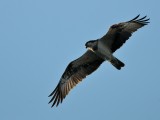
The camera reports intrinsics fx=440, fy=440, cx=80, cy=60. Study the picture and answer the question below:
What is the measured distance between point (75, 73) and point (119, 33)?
2220 mm

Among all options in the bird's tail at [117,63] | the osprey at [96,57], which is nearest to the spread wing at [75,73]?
the osprey at [96,57]

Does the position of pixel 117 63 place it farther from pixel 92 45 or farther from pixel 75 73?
pixel 75 73

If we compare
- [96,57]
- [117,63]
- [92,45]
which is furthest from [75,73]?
[117,63]

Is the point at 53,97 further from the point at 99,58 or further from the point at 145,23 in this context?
the point at 145,23

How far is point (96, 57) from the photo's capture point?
1549cm

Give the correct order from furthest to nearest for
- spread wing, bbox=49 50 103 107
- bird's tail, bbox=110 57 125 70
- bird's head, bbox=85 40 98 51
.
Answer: spread wing, bbox=49 50 103 107 < bird's head, bbox=85 40 98 51 < bird's tail, bbox=110 57 125 70

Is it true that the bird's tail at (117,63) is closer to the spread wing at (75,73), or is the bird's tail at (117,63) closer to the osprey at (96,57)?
the osprey at (96,57)

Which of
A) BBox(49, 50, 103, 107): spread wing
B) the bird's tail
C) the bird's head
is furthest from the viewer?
BBox(49, 50, 103, 107): spread wing

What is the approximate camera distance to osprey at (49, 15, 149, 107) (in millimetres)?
14719

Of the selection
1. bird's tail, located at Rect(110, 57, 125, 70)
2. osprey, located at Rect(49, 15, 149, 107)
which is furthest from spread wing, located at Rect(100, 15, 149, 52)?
bird's tail, located at Rect(110, 57, 125, 70)

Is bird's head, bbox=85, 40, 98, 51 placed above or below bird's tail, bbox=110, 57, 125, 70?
above

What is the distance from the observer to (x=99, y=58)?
1546 centimetres

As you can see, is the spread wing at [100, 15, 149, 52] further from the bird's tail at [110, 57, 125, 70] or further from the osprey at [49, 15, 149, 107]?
the bird's tail at [110, 57, 125, 70]

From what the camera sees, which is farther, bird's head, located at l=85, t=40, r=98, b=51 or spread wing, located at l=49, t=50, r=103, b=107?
spread wing, located at l=49, t=50, r=103, b=107
